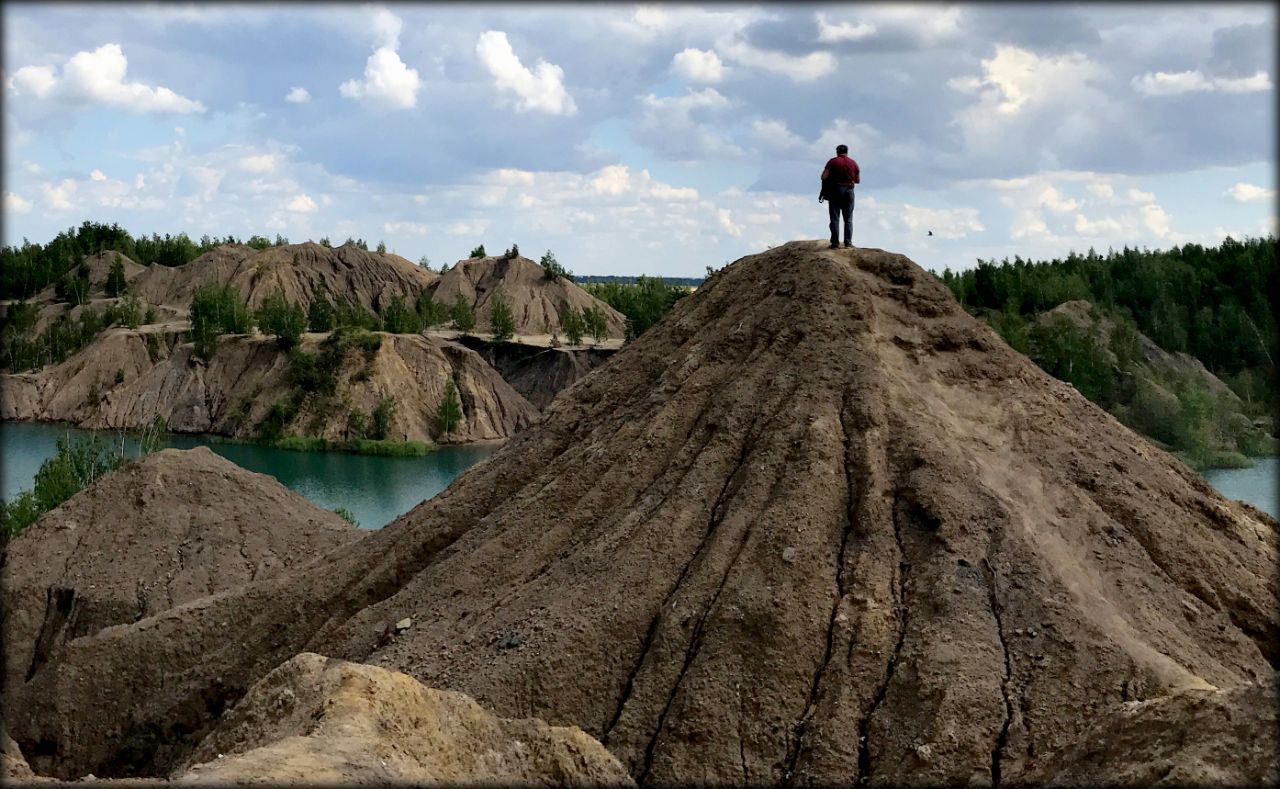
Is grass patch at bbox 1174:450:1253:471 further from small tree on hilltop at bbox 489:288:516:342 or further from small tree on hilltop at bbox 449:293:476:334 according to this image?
small tree on hilltop at bbox 449:293:476:334

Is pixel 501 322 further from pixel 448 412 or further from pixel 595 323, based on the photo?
pixel 448 412

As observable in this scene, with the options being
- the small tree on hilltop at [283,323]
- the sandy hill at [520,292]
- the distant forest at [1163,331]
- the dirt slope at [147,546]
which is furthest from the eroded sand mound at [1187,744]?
the sandy hill at [520,292]

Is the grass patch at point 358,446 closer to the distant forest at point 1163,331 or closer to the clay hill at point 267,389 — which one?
the clay hill at point 267,389

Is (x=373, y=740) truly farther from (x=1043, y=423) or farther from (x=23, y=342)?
(x=23, y=342)

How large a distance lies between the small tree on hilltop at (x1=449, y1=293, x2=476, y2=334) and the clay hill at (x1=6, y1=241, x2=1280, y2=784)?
3166 inches

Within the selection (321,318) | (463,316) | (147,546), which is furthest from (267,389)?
(147,546)

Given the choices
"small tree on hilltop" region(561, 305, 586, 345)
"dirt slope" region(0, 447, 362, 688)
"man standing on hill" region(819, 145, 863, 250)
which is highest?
"man standing on hill" region(819, 145, 863, 250)

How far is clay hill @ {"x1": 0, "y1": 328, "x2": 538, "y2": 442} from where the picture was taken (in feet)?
244

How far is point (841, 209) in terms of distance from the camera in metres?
19.9

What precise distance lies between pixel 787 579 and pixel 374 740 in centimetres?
615

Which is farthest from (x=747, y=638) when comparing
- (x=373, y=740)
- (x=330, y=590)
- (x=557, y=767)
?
(x=330, y=590)

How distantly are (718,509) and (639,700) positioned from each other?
3176 millimetres

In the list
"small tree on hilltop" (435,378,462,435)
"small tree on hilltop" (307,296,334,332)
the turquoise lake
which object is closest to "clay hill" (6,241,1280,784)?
the turquoise lake

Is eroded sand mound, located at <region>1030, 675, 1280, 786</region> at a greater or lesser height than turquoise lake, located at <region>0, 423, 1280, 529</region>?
greater
